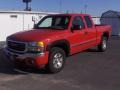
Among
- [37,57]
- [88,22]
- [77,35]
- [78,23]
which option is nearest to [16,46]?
[37,57]

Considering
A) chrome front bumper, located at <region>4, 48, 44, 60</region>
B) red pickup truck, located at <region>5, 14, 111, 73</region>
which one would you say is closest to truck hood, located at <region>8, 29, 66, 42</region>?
red pickup truck, located at <region>5, 14, 111, 73</region>

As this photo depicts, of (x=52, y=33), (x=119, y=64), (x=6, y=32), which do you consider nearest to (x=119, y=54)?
(x=119, y=64)

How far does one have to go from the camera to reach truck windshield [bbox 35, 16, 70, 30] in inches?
396

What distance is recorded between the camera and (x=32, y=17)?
77.7 feet

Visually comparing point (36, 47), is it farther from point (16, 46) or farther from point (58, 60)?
point (58, 60)

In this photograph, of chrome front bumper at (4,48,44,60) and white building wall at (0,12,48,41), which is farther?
white building wall at (0,12,48,41)

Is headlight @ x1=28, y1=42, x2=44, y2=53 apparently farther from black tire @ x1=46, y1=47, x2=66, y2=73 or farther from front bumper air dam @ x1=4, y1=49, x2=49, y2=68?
black tire @ x1=46, y1=47, x2=66, y2=73

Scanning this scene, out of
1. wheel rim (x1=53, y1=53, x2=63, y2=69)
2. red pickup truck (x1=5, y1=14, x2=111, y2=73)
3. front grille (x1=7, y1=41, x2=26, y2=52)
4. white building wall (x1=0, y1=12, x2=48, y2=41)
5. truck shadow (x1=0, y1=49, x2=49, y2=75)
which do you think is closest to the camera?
red pickup truck (x1=5, y1=14, x2=111, y2=73)

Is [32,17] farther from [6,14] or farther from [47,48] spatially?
[47,48]

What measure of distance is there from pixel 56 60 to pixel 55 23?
1.83 metres

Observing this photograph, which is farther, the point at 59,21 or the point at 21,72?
the point at 59,21

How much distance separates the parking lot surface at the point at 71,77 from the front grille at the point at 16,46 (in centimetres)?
77

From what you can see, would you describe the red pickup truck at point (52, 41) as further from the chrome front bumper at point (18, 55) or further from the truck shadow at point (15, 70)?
the truck shadow at point (15, 70)

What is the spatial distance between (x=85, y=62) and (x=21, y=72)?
107 inches
